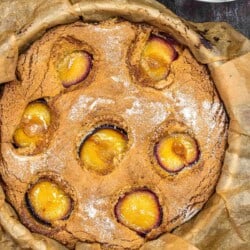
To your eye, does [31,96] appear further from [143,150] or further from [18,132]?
[143,150]

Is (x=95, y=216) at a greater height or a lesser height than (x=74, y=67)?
lesser

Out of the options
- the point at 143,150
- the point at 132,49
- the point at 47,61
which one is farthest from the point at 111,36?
the point at 143,150

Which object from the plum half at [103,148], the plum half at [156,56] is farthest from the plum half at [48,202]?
the plum half at [156,56]

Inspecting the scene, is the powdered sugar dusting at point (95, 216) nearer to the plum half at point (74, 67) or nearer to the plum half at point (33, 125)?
the plum half at point (33, 125)

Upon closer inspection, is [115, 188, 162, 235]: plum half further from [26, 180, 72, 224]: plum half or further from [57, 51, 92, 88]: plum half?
[57, 51, 92, 88]: plum half

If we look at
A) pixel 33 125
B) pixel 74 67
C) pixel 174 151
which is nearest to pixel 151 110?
pixel 174 151

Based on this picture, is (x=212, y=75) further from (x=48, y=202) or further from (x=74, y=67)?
(x=48, y=202)
